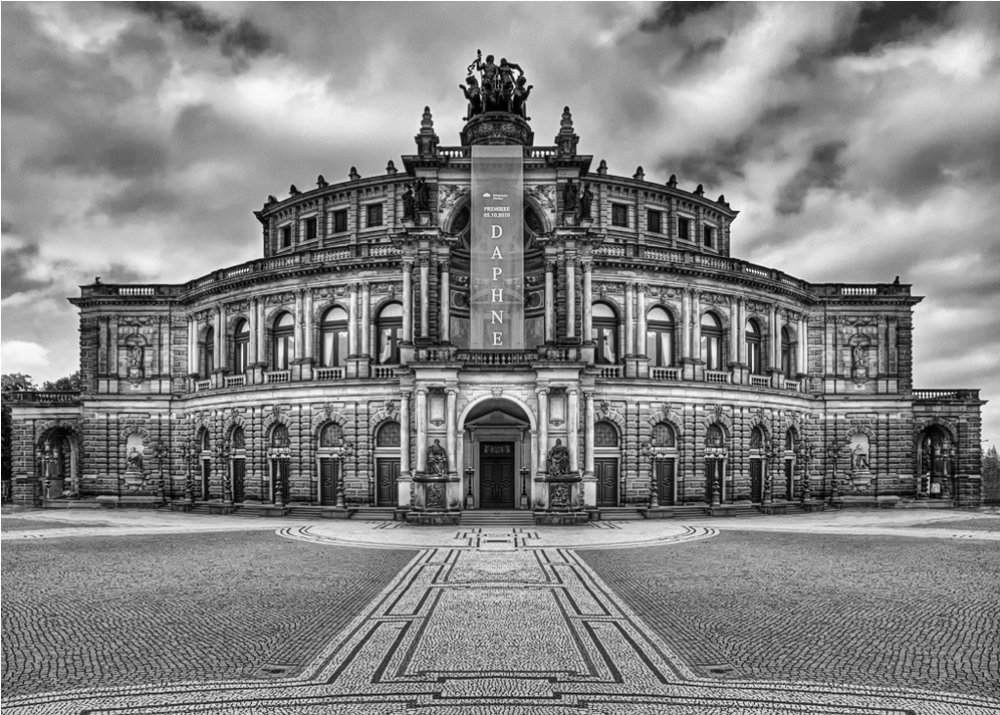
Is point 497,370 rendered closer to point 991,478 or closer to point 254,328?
point 254,328

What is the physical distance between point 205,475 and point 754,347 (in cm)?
4098

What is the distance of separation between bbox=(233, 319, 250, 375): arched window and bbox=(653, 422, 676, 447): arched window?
29.4 meters

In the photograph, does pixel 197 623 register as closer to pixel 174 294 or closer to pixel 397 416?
pixel 397 416

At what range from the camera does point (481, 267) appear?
4219 cm

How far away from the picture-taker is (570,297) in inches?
1635

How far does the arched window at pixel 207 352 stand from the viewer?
177 feet

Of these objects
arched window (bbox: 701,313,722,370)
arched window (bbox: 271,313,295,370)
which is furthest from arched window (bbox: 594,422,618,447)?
arched window (bbox: 271,313,295,370)

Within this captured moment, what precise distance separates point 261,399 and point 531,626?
121ft

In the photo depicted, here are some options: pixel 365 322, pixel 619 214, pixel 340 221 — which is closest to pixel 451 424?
pixel 365 322

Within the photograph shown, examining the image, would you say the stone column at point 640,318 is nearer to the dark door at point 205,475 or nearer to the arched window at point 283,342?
the arched window at point 283,342

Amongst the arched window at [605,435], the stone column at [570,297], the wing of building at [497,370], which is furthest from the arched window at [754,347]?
the stone column at [570,297]

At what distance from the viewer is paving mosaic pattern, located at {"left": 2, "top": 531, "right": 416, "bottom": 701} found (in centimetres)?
1327

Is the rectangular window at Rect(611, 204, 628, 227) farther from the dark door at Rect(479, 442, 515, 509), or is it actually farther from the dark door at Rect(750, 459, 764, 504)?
the dark door at Rect(750, 459, 764, 504)

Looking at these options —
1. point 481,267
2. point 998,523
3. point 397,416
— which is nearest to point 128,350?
point 397,416
